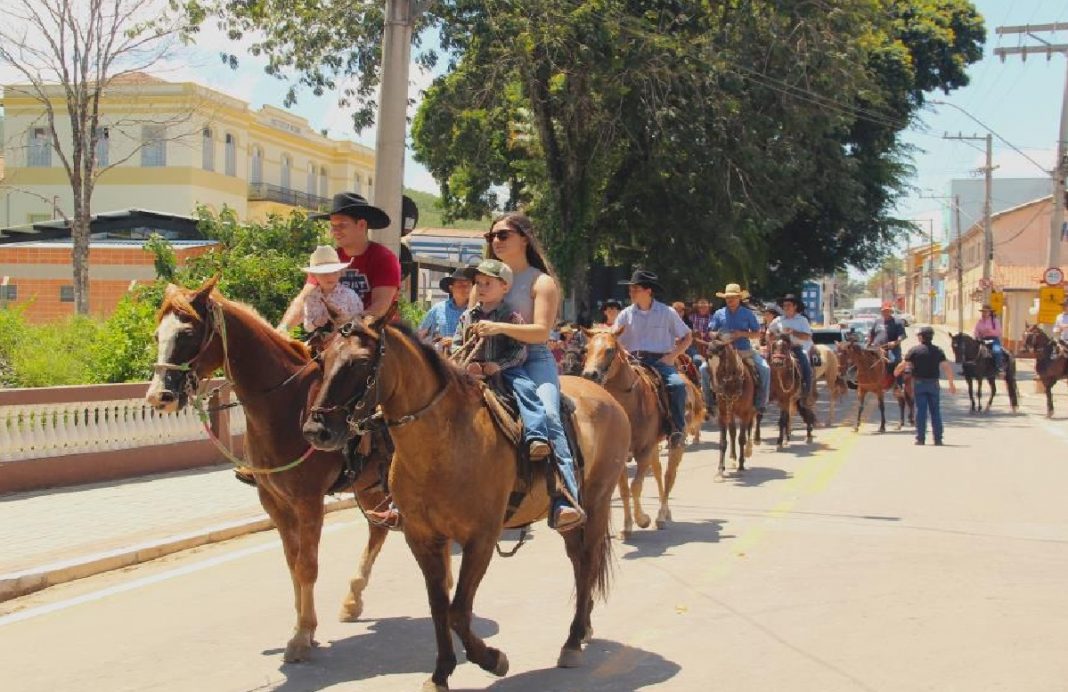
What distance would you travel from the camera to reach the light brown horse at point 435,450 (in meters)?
5.26

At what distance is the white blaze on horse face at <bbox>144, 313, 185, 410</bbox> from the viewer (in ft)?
20.6

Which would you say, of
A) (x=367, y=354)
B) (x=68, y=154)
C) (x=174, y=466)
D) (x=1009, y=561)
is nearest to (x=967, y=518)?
(x=1009, y=561)

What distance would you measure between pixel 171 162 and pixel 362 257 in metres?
44.5

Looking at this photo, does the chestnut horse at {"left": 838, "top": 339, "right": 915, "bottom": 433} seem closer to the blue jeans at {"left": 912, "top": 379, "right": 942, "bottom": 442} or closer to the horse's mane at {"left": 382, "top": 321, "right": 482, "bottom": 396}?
the blue jeans at {"left": 912, "top": 379, "right": 942, "bottom": 442}

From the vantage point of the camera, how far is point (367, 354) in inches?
208

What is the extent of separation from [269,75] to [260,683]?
19166 mm

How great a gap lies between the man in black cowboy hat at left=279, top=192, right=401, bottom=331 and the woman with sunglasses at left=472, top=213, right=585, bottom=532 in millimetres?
1039

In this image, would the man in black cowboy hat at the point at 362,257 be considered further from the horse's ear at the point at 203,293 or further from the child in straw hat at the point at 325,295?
the horse's ear at the point at 203,293

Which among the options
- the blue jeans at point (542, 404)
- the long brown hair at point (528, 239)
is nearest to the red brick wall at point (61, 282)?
the long brown hair at point (528, 239)

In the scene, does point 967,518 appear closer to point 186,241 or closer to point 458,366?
point 458,366

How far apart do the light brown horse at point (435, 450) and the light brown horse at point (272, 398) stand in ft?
3.13

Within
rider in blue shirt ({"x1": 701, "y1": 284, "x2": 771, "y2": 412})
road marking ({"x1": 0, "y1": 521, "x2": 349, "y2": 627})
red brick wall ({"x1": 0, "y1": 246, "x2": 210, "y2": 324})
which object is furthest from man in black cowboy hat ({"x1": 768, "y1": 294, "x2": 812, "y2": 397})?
red brick wall ({"x1": 0, "y1": 246, "x2": 210, "y2": 324})

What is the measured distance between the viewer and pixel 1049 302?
33.8 meters

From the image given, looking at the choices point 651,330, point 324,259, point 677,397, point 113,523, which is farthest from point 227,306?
point 651,330
